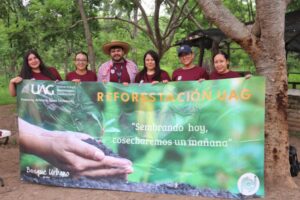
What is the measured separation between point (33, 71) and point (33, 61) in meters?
0.18

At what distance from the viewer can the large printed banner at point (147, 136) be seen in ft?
16.4

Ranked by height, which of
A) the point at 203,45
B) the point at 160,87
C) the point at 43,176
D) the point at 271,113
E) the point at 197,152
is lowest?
the point at 43,176

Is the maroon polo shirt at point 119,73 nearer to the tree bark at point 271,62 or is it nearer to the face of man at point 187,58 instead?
the face of man at point 187,58

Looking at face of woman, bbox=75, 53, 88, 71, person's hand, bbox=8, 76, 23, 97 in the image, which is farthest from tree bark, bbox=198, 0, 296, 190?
person's hand, bbox=8, 76, 23, 97

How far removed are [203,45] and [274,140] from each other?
7458 millimetres

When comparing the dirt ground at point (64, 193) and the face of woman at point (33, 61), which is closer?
the dirt ground at point (64, 193)

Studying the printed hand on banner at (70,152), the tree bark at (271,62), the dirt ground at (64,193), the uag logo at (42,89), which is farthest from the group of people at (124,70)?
the dirt ground at (64,193)

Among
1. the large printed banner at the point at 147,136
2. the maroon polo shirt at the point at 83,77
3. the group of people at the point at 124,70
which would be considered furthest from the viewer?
the maroon polo shirt at the point at 83,77

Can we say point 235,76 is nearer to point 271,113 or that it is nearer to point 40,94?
point 271,113

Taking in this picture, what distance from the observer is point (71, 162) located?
18.4 ft

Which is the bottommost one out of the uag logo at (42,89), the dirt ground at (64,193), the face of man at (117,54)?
the dirt ground at (64,193)

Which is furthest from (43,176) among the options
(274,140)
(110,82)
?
(274,140)

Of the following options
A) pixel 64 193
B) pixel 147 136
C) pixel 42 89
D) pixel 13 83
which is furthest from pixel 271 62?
pixel 13 83

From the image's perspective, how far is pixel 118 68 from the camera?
5965mm
